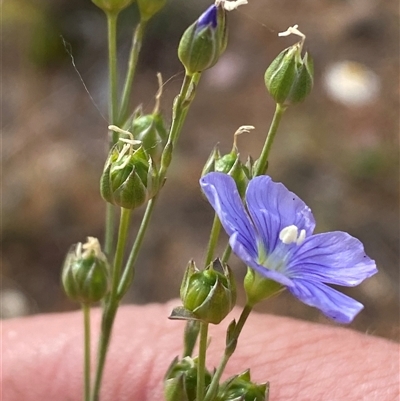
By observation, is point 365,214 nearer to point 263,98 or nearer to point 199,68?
point 263,98

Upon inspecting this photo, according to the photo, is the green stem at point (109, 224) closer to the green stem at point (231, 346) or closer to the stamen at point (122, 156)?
the stamen at point (122, 156)

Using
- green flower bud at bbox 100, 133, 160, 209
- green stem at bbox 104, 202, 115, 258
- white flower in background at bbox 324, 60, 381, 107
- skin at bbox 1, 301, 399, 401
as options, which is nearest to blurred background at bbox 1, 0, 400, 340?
white flower in background at bbox 324, 60, 381, 107

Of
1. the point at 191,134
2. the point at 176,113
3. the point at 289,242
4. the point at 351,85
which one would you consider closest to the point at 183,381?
the point at 289,242

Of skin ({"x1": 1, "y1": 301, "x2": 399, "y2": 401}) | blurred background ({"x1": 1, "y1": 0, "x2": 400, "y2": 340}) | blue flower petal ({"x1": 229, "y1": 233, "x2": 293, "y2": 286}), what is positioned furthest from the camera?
blurred background ({"x1": 1, "y1": 0, "x2": 400, "y2": 340})

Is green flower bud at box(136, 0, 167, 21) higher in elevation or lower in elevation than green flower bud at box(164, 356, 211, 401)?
higher

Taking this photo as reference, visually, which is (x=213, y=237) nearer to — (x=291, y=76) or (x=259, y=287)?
(x=259, y=287)

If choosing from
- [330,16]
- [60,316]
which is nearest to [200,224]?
[60,316]

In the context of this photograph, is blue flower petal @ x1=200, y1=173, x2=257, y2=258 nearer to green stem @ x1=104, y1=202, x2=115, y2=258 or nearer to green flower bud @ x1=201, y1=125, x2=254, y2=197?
green flower bud @ x1=201, y1=125, x2=254, y2=197
